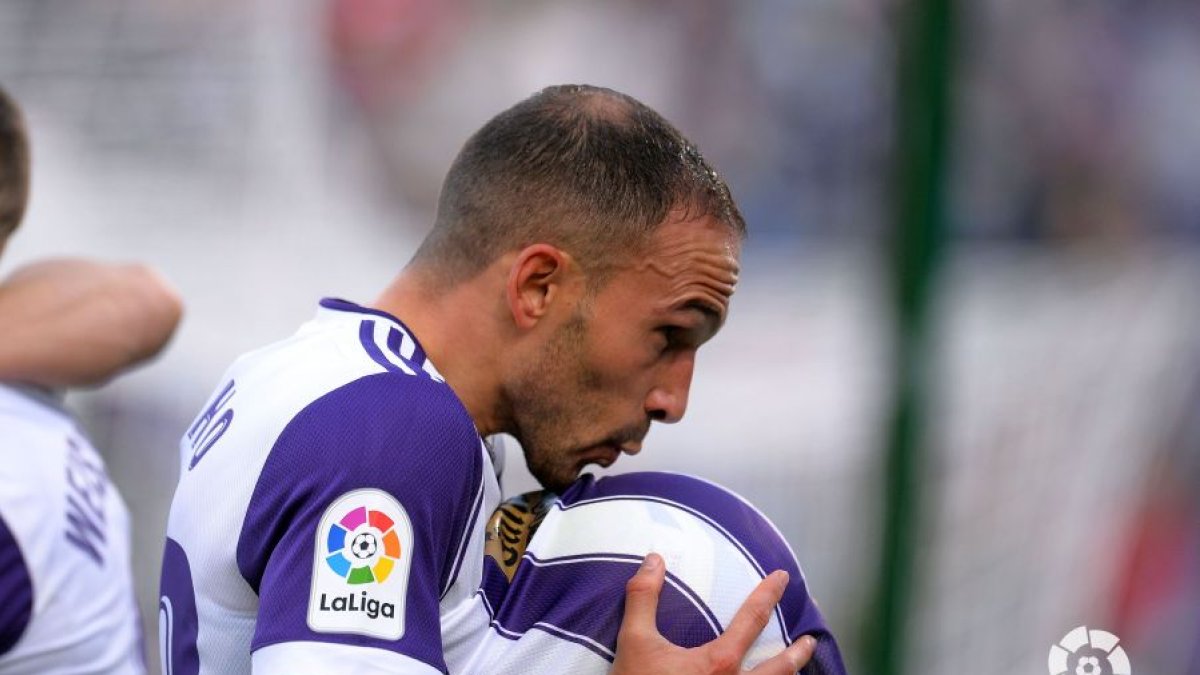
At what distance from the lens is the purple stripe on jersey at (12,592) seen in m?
2.41

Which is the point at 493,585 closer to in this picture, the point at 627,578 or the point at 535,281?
the point at 627,578

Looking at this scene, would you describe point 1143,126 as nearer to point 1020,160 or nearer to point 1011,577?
point 1020,160

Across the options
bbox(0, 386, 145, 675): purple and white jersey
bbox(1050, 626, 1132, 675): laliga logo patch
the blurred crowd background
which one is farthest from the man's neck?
bbox(1050, 626, 1132, 675): laliga logo patch

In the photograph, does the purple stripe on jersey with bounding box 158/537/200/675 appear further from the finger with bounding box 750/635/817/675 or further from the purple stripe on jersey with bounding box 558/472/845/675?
the finger with bounding box 750/635/817/675

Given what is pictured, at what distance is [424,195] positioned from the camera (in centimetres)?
566

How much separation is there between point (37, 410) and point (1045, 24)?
10.4 ft

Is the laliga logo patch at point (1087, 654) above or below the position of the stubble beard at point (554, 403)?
above

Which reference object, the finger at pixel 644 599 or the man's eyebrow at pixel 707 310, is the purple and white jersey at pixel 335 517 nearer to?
the finger at pixel 644 599

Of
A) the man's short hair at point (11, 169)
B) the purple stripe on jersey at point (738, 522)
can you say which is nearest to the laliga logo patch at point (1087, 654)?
the purple stripe on jersey at point (738, 522)

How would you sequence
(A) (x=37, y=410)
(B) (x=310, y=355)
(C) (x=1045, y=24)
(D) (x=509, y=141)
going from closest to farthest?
1. (B) (x=310, y=355)
2. (D) (x=509, y=141)
3. (A) (x=37, y=410)
4. (C) (x=1045, y=24)

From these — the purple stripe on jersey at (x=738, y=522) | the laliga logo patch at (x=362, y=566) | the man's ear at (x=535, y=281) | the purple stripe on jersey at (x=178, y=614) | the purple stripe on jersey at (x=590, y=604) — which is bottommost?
the purple stripe on jersey at (x=178, y=614)

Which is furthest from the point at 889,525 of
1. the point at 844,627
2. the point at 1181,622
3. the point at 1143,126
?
the point at 1143,126

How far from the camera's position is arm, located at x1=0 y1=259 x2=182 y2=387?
263 centimetres

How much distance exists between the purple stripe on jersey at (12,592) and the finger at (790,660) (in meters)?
1.27
